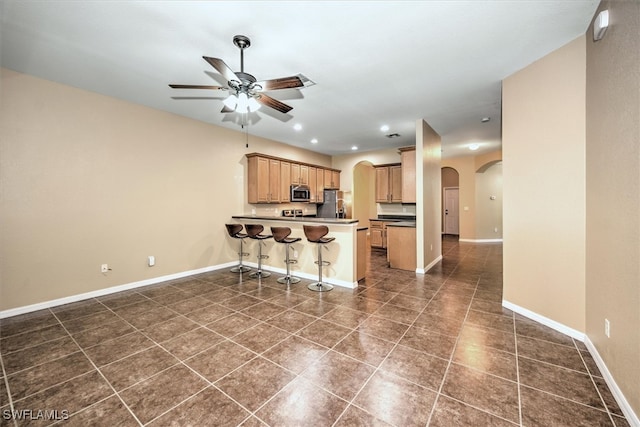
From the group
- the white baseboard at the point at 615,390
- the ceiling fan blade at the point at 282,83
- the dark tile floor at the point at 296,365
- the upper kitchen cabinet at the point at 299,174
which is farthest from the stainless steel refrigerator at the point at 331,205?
the white baseboard at the point at 615,390

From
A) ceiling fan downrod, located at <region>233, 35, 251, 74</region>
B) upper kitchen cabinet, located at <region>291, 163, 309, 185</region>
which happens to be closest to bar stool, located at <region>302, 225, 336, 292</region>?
ceiling fan downrod, located at <region>233, 35, 251, 74</region>

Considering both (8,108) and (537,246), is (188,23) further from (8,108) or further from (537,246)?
(537,246)

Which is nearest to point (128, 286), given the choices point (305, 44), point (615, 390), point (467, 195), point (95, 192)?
point (95, 192)

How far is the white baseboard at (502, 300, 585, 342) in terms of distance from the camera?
241 centimetres

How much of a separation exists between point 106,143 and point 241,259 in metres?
2.85

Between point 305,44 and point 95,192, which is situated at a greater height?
point 305,44

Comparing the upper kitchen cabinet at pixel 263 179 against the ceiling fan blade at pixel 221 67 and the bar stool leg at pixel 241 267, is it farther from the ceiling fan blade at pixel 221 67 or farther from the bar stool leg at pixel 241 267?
the ceiling fan blade at pixel 221 67

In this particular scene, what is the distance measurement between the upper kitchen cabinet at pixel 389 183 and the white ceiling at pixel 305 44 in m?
2.94

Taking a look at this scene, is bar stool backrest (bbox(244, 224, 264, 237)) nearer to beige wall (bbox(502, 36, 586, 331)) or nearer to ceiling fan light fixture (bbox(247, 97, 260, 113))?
ceiling fan light fixture (bbox(247, 97, 260, 113))

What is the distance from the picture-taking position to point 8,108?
297cm

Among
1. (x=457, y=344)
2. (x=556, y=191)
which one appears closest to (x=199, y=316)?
(x=457, y=344)

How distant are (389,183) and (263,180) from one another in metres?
3.53

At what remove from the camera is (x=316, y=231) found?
12.2 ft

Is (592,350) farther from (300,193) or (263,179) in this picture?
(300,193)
